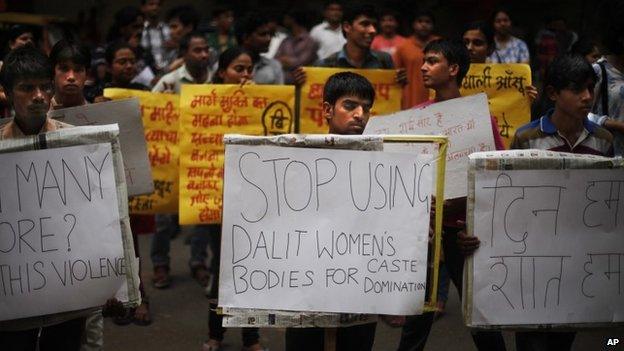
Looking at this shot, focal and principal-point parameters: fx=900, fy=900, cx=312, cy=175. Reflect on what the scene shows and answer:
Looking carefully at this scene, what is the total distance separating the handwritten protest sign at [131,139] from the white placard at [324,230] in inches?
67.1

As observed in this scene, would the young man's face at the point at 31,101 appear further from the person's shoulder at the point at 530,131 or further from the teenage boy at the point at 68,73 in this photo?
the person's shoulder at the point at 530,131

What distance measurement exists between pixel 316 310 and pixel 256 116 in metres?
2.79

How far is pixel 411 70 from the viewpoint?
8.02 m

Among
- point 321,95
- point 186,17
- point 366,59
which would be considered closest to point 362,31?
point 366,59

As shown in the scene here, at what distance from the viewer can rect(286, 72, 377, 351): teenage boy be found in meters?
3.57

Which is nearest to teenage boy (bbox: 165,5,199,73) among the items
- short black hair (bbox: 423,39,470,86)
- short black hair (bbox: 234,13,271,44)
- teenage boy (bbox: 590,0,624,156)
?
short black hair (bbox: 234,13,271,44)

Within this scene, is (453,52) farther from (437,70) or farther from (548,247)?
(548,247)

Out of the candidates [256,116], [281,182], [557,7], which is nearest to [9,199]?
[281,182]

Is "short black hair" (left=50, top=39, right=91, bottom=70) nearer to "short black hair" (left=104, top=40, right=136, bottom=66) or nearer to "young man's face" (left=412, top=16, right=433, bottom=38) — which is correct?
"short black hair" (left=104, top=40, right=136, bottom=66)

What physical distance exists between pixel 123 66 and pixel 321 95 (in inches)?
53.7

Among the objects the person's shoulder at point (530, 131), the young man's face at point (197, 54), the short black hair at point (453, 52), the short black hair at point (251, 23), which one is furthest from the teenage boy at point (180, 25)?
the person's shoulder at point (530, 131)

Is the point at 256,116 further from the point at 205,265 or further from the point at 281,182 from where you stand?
the point at 281,182

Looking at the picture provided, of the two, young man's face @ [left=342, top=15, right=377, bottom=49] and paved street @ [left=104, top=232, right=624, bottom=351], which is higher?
young man's face @ [left=342, top=15, right=377, bottom=49]

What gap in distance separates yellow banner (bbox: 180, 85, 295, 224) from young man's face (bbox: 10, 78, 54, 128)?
245 centimetres
